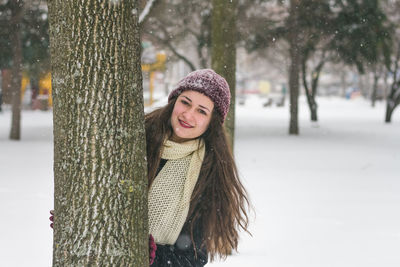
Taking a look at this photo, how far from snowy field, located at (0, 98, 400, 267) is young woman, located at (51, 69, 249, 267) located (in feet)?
7.69

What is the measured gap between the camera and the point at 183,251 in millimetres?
2254

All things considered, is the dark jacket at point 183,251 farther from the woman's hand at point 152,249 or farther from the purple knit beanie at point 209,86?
the purple knit beanie at point 209,86

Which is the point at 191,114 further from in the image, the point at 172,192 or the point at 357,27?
the point at 357,27

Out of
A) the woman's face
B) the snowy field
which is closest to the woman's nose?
the woman's face

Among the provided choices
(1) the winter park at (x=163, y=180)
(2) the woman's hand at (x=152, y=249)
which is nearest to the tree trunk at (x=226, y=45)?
(1) the winter park at (x=163, y=180)

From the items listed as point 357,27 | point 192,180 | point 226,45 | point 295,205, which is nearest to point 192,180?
point 192,180

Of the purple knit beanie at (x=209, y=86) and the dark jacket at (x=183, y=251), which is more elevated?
the purple knit beanie at (x=209, y=86)

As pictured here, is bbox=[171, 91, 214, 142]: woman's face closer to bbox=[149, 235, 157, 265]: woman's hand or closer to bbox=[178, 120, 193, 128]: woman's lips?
bbox=[178, 120, 193, 128]: woman's lips

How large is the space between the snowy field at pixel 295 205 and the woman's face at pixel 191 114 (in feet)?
8.40

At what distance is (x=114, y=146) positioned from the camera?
1.86 m

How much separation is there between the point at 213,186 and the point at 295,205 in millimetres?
4762

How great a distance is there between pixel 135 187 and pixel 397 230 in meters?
4.69

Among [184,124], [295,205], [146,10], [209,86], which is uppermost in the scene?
[146,10]

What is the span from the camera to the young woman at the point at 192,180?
87.0 inches
